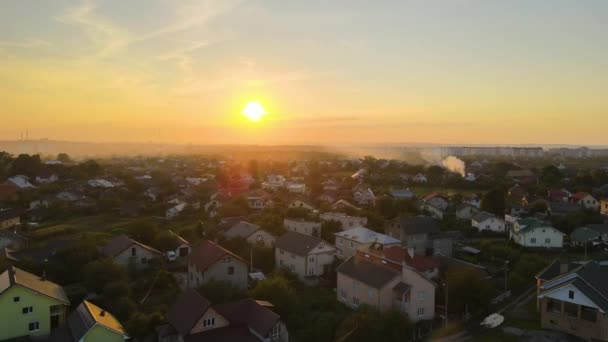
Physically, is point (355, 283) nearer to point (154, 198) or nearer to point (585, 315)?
point (585, 315)

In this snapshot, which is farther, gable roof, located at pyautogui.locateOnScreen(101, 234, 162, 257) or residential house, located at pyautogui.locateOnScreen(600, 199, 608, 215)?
residential house, located at pyautogui.locateOnScreen(600, 199, 608, 215)

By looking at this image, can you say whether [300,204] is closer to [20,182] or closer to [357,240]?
[357,240]

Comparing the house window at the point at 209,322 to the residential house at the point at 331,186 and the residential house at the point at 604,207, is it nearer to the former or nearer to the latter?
the residential house at the point at 331,186

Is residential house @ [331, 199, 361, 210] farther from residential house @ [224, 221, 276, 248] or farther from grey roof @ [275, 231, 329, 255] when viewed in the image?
grey roof @ [275, 231, 329, 255]

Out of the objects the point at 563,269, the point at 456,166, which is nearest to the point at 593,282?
the point at 563,269

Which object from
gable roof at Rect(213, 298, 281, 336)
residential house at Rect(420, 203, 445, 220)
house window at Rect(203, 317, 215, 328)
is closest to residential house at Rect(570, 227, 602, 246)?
residential house at Rect(420, 203, 445, 220)

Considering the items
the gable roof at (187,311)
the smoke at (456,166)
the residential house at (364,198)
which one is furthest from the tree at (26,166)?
the smoke at (456,166)
